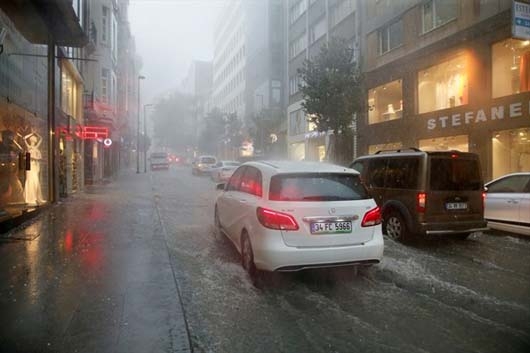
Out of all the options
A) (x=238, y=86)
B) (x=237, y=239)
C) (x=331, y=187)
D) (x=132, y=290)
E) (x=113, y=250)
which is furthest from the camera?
(x=238, y=86)

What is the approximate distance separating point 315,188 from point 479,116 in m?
13.4

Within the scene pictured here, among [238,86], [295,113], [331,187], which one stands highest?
[238,86]

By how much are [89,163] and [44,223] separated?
1558 centimetres

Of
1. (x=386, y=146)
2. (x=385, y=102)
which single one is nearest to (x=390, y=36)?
(x=385, y=102)

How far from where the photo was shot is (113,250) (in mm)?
7488

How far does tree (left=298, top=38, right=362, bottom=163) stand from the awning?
30.3ft

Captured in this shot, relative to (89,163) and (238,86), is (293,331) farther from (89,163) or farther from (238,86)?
(238,86)

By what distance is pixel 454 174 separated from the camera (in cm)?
804

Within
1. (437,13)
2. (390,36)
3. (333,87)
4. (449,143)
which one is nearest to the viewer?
(333,87)

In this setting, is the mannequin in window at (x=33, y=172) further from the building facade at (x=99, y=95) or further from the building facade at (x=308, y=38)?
the building facade at (x=308, y=38)

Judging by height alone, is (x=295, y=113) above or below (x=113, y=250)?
above

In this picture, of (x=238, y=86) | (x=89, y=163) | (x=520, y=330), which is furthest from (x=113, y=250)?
(x=238, y=86)

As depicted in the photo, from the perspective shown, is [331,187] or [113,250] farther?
[113,250]

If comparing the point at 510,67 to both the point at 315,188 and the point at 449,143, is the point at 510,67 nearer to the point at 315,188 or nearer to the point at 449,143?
the point at 449,143
